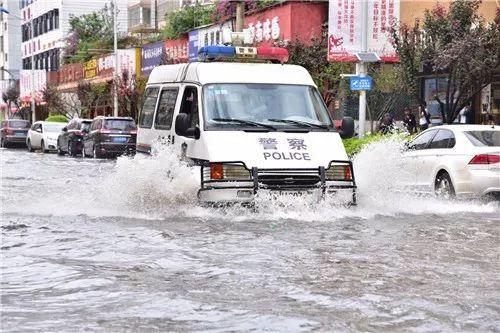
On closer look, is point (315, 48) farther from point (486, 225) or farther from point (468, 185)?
point (486, 225)

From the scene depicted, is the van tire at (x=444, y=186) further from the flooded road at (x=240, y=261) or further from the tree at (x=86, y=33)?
the tree at (x=86, y=33)

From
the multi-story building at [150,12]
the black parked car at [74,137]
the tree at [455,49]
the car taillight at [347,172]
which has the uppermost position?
the multi-story building at [150,12]

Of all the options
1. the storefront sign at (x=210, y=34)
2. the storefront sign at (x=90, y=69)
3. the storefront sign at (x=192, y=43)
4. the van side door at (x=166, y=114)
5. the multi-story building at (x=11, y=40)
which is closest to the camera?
the van side door at (x=166, y=114)

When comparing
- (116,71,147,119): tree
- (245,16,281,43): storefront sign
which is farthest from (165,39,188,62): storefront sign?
(245,16,281,43): storefront sign

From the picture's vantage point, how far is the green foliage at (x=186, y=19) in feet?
146

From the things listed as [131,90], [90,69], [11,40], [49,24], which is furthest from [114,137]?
[11,40]

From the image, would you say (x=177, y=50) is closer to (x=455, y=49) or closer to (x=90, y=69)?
(x=90, y=69)

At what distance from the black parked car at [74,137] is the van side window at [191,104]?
22.7m

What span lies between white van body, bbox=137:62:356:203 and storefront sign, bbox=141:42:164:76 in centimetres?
3107

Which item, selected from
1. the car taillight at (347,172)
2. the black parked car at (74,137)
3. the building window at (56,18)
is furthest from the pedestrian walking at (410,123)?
the building window at (56,18)

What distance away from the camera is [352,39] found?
75.6ft

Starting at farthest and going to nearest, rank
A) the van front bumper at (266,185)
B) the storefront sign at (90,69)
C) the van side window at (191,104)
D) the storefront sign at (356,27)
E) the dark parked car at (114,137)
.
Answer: the storefront sign at (90,69) → the dark parked car at (114,137) → the storefront sign at (356,27) → the van side window at (191,104) → the van front bumper at (266,185)

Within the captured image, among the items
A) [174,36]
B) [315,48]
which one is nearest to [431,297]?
[315,48]

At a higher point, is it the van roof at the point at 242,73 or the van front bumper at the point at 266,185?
the van roof at the point at 242,73
